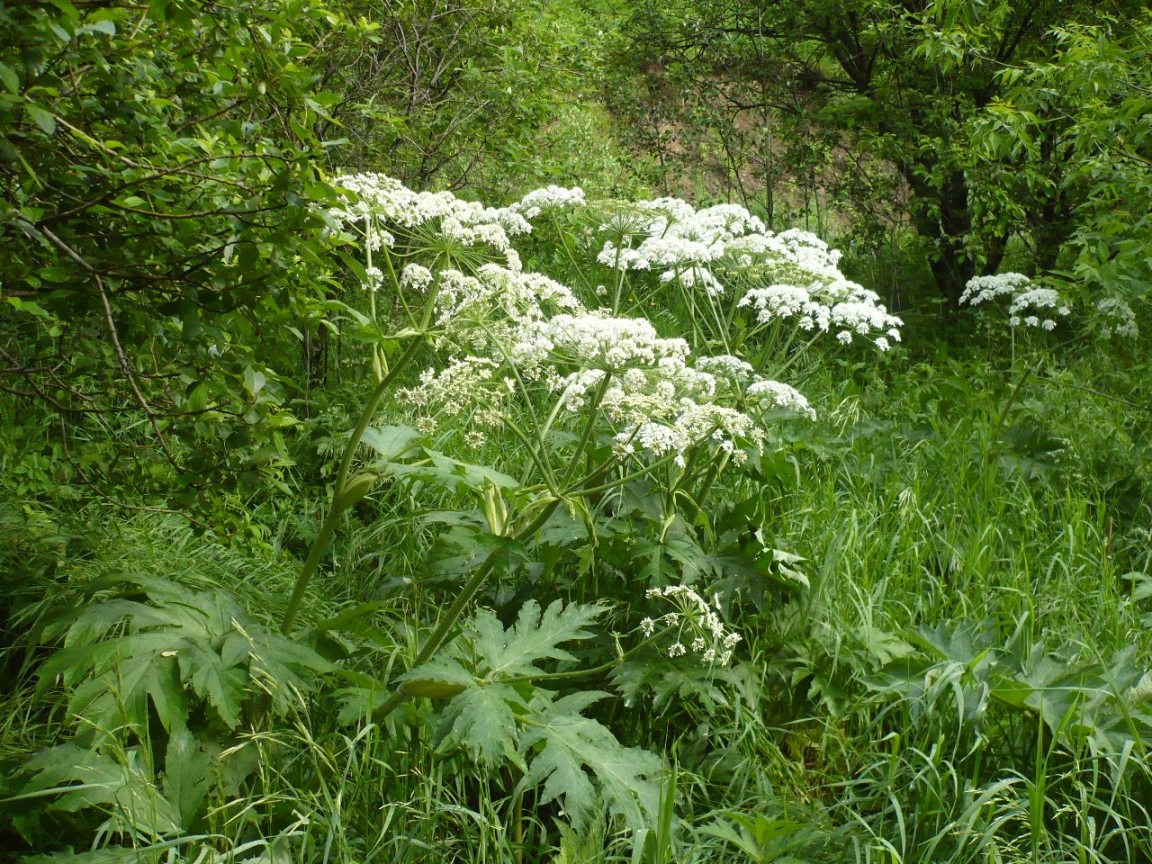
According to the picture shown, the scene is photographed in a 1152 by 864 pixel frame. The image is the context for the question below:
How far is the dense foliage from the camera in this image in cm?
244

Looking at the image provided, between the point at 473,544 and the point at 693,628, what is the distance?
29.6 inches

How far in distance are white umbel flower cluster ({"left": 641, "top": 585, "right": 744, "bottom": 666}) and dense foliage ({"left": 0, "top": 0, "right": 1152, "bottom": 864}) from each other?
0.02 meters

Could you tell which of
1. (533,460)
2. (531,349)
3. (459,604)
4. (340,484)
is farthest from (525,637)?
(531,349)

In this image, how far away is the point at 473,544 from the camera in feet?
10.4

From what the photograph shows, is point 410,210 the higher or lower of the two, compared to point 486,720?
higher

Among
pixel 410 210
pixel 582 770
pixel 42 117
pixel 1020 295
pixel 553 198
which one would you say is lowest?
pixel 582 770

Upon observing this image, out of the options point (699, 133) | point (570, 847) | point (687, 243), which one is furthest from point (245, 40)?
point (699, 133)

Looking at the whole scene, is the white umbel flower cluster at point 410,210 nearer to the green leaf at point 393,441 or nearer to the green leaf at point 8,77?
the green leaf at point 393,441

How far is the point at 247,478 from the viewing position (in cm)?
302

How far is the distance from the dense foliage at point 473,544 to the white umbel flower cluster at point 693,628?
0.02 metres

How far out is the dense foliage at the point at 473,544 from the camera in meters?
2.44

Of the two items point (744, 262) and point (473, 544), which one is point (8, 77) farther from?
point (744, 262)

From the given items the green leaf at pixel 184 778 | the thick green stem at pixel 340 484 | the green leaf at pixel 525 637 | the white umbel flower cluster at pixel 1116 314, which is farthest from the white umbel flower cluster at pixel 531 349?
the white umbel flower cluster at pixel 1116 314

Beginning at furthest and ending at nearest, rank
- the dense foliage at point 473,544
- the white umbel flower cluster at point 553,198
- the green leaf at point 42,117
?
the white umbel flower cluster at point 553,198, the dense foliage at point 473,544, the green leaf at point 42,117
